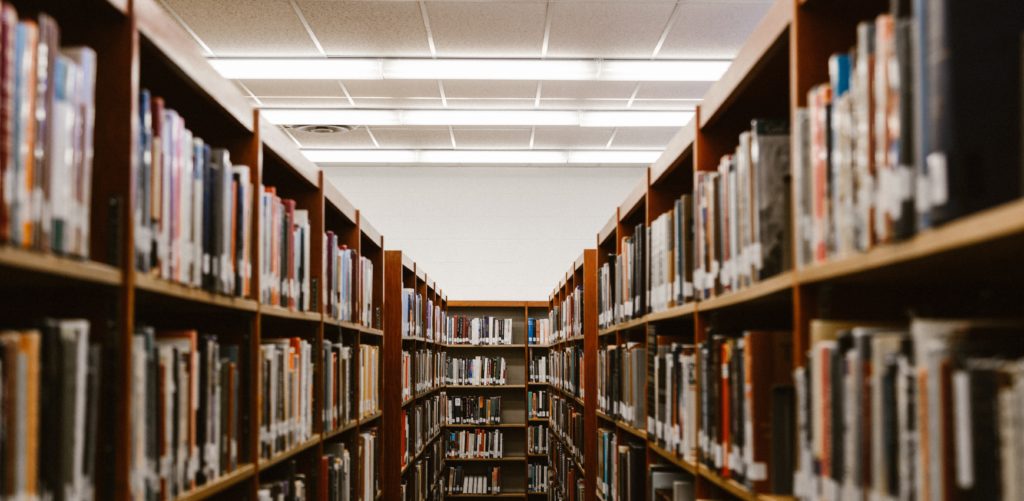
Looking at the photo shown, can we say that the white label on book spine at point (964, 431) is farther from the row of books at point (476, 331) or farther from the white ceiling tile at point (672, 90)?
the row of books at point (476, 331)

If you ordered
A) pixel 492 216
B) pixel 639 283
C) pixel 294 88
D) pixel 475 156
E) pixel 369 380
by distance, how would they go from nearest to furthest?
1. pixel 639 283
2. pixel 369 380
3. pixel 294 88
4. pixel 475 156
5. pixel 492 216

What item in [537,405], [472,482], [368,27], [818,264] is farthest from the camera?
[472,482]

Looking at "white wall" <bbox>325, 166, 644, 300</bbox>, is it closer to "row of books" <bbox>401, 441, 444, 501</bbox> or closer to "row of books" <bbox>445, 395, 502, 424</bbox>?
"row of books" <bbox>445, 395, 502, 424</bbox>

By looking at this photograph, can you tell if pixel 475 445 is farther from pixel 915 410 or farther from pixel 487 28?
pixel 915 410

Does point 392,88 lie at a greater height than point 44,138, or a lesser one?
greater

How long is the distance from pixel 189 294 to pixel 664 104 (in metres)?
5.91

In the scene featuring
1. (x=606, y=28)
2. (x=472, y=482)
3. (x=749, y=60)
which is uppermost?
(x=606, y=28)

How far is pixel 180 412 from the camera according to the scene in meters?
1.79

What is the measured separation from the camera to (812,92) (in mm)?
1444

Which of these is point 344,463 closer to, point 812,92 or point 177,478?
point 177,478

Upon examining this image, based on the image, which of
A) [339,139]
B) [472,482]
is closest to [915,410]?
[339,139]

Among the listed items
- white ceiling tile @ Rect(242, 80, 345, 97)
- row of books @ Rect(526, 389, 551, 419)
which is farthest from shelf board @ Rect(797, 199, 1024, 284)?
row of books @ Rect(526, 389, 551, 419)

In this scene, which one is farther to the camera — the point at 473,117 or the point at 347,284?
the point at 473,117

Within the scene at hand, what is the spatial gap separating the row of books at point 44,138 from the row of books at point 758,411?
123 centimetres
